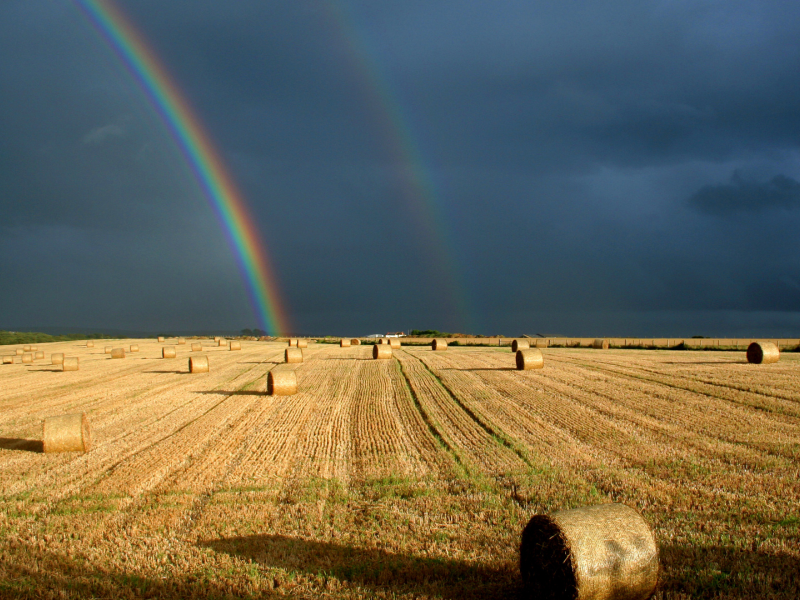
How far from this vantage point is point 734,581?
5039 millimetres

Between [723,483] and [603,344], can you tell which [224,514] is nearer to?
[723,483]

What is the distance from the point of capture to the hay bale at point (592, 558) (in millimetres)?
4547

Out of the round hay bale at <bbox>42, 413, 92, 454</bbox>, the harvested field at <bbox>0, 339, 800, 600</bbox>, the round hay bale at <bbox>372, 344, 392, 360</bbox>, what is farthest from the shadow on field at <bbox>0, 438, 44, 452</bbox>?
the round hay bale at <bbox>372, 344, 392, 360</bbox>

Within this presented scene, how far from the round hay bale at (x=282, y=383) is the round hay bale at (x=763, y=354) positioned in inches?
817

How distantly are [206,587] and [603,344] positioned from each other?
44.6 meters

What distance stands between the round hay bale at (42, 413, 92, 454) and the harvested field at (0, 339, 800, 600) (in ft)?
0.87

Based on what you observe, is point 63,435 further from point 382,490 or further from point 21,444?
point 382,490

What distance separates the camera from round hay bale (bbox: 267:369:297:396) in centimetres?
1625

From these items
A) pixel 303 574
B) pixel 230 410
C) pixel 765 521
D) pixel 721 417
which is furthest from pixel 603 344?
pixel 303 574

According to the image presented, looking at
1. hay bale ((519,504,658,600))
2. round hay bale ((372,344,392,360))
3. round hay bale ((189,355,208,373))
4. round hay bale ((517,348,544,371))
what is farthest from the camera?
round hay bale ((372,344,392,360))

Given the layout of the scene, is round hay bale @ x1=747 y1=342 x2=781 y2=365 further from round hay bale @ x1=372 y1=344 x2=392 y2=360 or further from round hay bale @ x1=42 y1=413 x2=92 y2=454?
round hay bale @ x1=42 y1=413 x2=92 y2=454

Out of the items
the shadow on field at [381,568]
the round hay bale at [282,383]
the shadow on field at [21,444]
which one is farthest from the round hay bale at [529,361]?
the shadow on field at [381,568]

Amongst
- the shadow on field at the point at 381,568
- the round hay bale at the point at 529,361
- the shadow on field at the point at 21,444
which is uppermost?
the round hay bale at the point at 529,361

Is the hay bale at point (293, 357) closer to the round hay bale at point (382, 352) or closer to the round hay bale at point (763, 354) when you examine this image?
the round hay bale at point (382, 352)
